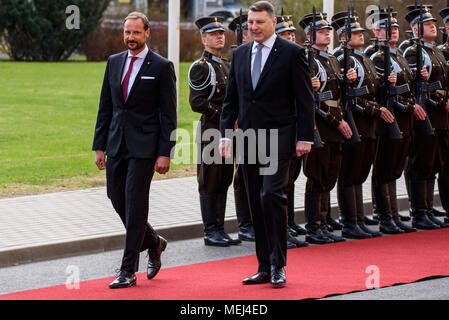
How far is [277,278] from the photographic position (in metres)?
7.46

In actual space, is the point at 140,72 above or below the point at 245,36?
below

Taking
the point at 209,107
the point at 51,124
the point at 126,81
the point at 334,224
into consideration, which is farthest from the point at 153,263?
the point at 51,124

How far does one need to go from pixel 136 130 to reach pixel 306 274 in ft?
5.66

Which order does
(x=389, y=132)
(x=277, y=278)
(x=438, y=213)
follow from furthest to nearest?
→ (x=438, y=213), (x=389, y=132), (x=277, y=278)

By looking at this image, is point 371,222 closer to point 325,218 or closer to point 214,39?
point 325,218

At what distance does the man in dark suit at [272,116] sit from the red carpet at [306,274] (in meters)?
0.30

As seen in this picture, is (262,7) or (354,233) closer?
(262,7)

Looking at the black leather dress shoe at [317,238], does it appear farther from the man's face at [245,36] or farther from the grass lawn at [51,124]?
the grass lawn at [51,124]

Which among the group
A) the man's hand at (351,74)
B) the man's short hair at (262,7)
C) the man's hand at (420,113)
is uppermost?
the man's short hair at (262,7)

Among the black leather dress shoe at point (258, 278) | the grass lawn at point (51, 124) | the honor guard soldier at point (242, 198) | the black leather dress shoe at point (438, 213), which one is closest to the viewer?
the black leather dress shoe at point (258, 278)

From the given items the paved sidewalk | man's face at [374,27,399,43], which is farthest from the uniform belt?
the paved sidewalk

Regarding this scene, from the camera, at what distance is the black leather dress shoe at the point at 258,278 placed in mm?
7617

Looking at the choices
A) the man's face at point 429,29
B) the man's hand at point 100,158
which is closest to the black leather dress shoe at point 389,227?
the man's face at point 429,29

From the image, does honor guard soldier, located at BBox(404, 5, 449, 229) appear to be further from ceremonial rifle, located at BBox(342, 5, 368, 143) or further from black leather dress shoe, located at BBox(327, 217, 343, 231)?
ceremonial rifle, located at BBox(342, 5, 368, 143)
